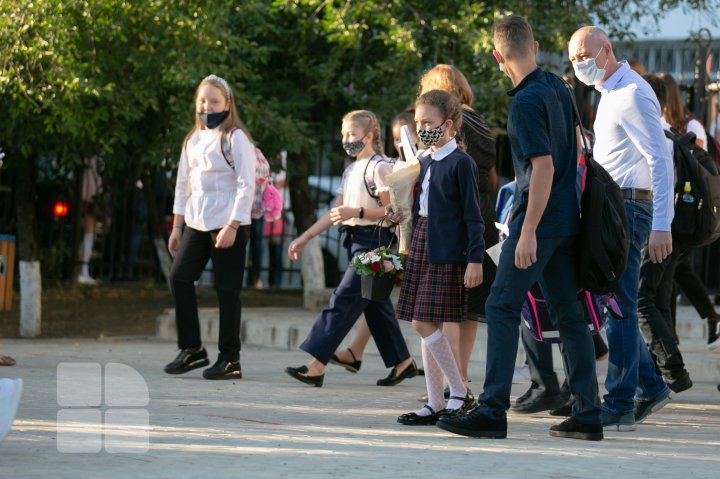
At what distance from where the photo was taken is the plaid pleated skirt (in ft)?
21.0

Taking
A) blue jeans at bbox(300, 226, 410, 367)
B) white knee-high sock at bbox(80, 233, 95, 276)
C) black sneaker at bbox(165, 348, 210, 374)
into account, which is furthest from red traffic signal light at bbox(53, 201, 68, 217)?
blue jeans at bbox(300, 226, 410, 367)

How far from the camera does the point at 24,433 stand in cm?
547

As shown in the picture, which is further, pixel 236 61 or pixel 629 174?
pixel 236 61

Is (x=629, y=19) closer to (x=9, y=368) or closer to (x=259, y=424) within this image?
(x=9, y=368)

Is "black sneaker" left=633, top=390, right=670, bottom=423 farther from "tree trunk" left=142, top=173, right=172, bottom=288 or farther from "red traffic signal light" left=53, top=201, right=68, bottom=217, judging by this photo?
"red traffic signal light" left=53, top=201, right=68, bottom=217

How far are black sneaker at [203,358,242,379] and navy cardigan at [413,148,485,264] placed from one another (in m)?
2.26

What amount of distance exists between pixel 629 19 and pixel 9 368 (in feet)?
25.1

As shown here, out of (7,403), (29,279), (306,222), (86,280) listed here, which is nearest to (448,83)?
(7,403)

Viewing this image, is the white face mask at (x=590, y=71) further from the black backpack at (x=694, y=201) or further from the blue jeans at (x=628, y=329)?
the black backpack at (x=694, y=201)

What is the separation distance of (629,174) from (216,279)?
2985 mm

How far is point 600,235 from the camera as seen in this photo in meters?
5.72

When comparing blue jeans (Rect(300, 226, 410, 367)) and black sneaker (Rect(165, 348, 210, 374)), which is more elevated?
blue jeans (Rect(300, 226, 410, 367))

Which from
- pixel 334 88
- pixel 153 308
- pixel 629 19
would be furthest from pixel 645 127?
pixel 153 308

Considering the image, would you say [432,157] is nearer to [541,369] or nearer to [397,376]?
[541,369]
